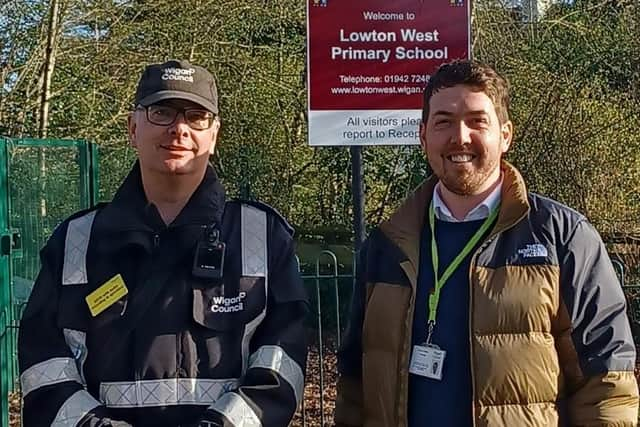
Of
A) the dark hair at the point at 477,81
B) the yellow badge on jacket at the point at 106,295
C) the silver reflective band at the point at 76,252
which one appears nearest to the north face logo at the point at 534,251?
the dark hair at the point at 477,81

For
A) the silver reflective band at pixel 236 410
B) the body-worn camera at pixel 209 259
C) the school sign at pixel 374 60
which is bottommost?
the silver reflective band at pixel 236 410

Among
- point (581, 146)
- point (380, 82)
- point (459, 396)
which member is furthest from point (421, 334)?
point (581, 146)

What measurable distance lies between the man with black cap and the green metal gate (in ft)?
10.9

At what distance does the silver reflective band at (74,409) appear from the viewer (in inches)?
99.0

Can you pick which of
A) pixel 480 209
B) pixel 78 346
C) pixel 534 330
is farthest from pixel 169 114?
pixel 534 330

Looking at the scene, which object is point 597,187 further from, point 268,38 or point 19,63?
point 19,63

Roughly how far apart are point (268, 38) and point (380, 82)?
420 centimetres

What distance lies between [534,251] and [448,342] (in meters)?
0.36

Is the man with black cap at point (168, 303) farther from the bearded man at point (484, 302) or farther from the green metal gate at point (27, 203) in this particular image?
the green metal gate at point (27, 203)

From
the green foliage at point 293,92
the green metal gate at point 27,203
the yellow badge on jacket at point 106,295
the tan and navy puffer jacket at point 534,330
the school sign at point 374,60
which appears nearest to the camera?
the tan and navy puffer jacket at point 534,330

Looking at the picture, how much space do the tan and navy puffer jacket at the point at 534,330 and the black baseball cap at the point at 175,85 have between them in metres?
0.80

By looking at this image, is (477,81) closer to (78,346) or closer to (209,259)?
(209,259)

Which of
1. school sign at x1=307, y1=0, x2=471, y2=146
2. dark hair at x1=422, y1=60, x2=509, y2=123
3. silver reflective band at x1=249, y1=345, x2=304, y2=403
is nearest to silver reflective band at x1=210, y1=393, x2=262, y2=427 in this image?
silver reflective band at x1=249, y1=345, x2=304, y2=403

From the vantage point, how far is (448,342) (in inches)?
102
